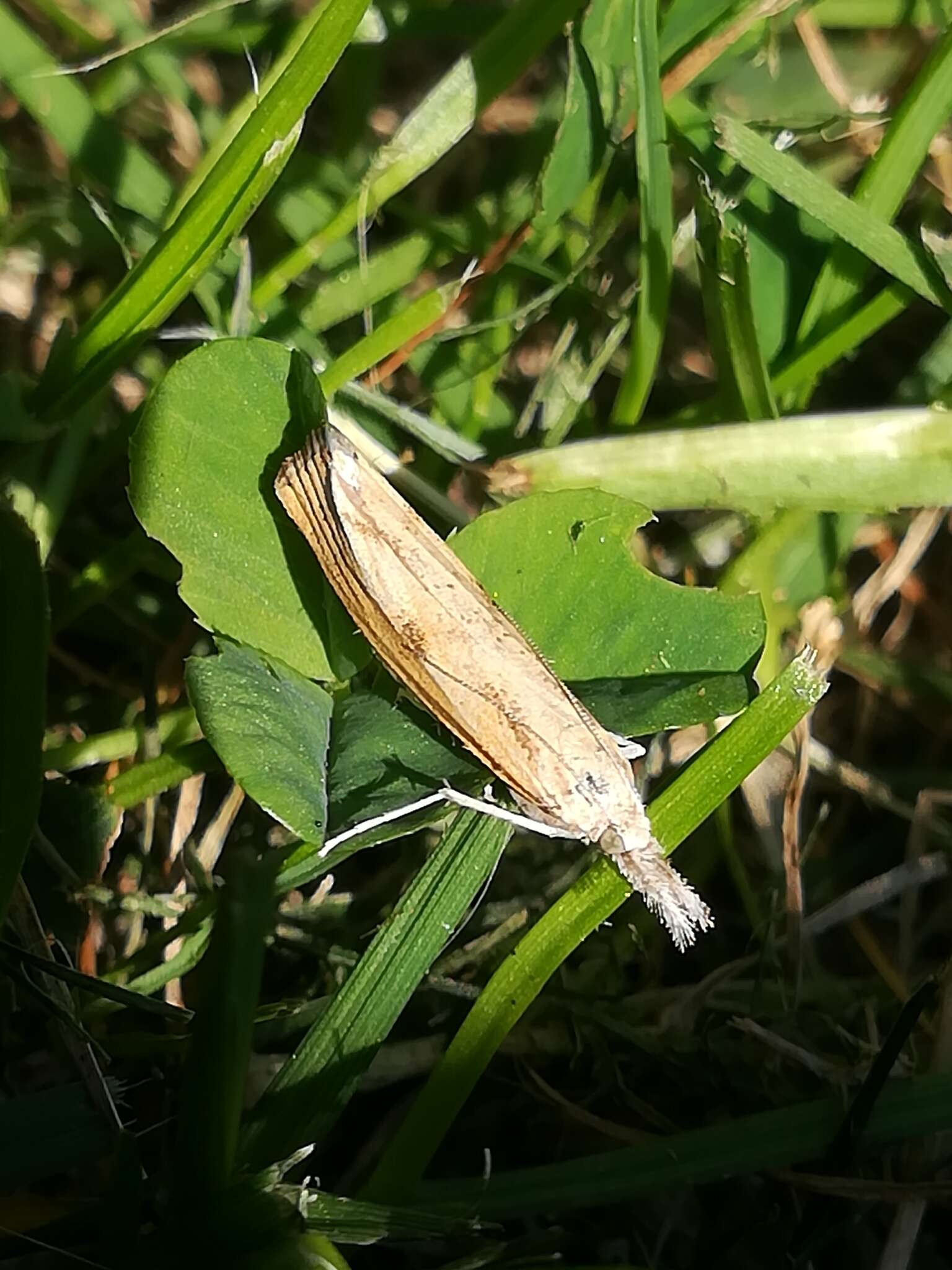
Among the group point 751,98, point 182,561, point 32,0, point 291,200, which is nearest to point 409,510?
point 182,561

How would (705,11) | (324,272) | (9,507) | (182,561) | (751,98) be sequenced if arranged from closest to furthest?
(182,561) < (9,507) < (705,11) < (324,272) < (751,98)

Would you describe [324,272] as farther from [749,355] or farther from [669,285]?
[749,355]

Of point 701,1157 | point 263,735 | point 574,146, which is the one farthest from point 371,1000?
point 574,146

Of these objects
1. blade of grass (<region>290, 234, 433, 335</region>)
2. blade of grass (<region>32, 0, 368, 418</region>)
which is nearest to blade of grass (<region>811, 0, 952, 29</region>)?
blade of grass (<region>290, 234, 433, 335</region>)

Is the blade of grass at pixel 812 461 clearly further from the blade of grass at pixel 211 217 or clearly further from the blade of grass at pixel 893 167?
the blade of grass at pixel 211 217

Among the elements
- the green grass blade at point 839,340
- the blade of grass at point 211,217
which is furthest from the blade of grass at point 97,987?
the green grass blade at point 839,340

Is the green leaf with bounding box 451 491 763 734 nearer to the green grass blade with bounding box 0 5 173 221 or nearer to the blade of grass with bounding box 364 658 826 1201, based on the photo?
the blade of grass with bounding box 364 658 826 1201
